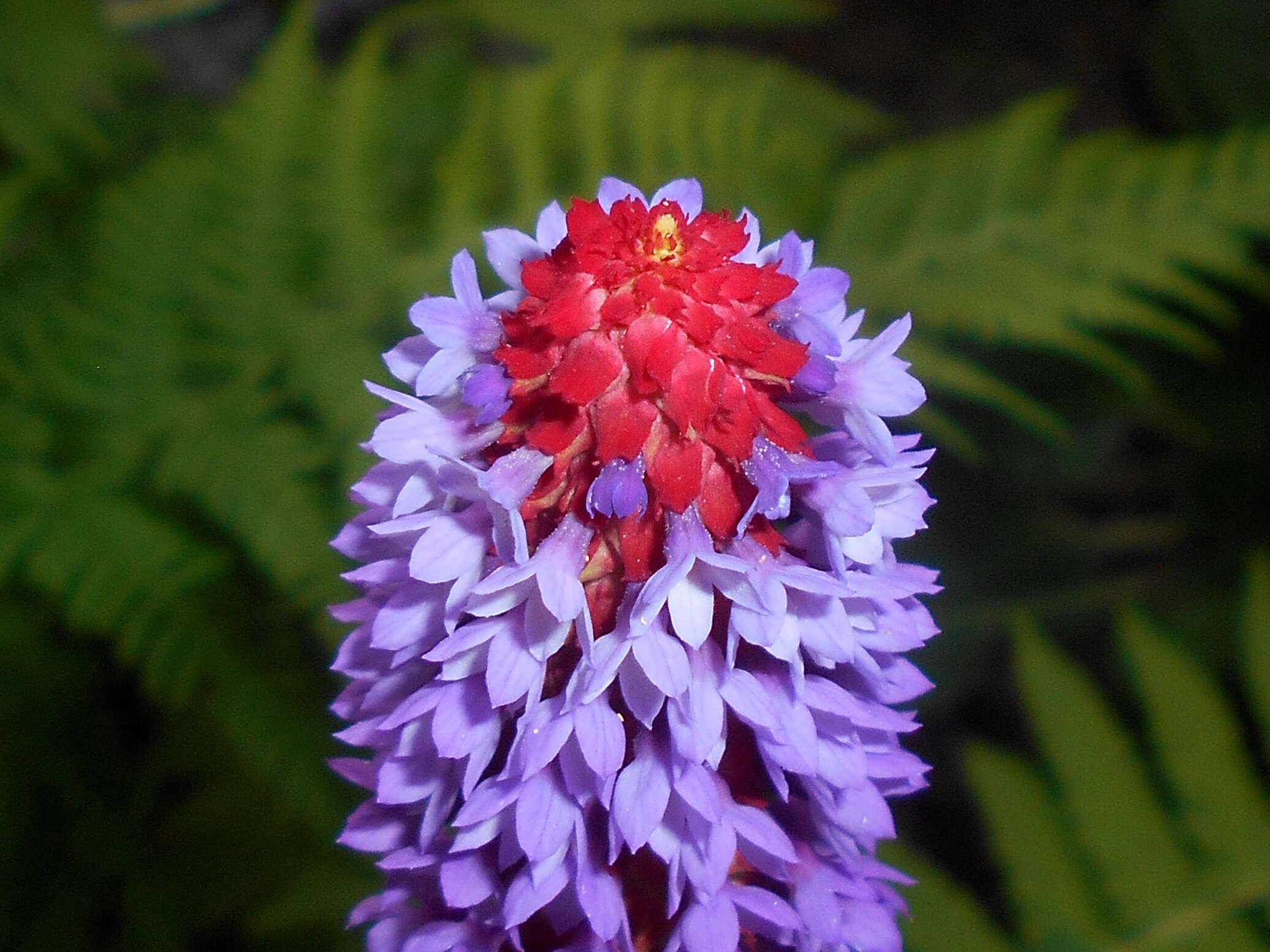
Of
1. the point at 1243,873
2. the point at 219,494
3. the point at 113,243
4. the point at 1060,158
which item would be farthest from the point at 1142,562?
the point at 113,243

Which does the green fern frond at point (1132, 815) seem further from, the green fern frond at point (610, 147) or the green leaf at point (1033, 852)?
the green fern frond at point (610, 147)

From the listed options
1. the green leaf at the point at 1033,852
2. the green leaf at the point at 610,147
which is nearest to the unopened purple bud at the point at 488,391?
the green leaf at the point at 1033,852

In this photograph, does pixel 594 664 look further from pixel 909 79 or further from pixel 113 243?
pixel 909 79

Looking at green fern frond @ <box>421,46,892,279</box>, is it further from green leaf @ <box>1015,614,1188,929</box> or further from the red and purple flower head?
the red and purple flower head

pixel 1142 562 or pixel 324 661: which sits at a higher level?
pixel 1142 562

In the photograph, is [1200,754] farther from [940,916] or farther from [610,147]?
[610,147]

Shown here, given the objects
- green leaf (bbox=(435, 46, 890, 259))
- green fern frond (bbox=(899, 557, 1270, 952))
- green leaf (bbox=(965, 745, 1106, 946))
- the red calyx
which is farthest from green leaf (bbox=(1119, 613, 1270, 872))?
the red calyx

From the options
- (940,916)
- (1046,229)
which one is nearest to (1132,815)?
(940,916)
